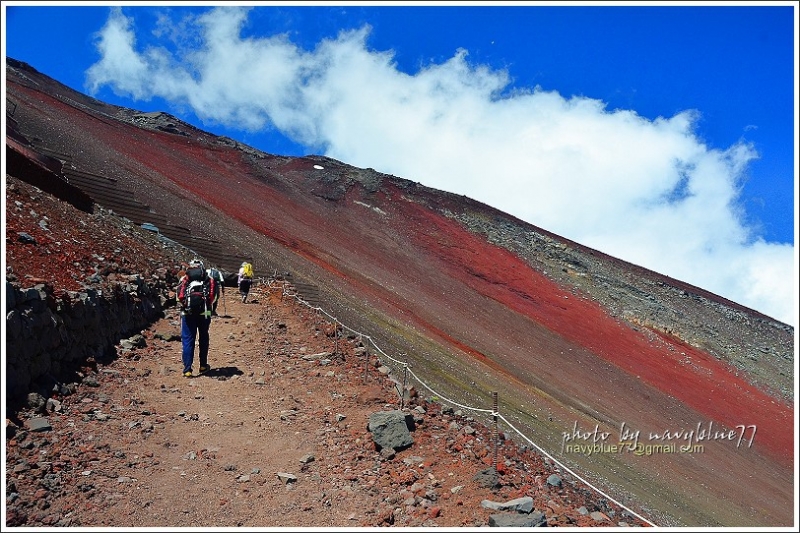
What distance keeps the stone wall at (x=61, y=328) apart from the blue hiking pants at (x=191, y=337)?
90 cm

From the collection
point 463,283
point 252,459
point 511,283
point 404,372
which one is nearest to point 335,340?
point 404,372

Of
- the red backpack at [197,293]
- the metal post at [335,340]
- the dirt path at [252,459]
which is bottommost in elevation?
the dirt path at [252,459]

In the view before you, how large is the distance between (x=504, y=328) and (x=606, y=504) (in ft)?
65.7

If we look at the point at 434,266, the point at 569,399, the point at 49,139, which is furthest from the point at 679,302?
the point at 49,139

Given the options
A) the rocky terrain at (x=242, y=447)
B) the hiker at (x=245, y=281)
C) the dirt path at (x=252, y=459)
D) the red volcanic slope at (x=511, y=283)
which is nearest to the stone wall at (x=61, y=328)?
the rocky terrain at (x=242, y=447)

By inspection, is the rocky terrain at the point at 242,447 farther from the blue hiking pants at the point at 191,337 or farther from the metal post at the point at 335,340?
the blue hiking pants at the point at 191,337

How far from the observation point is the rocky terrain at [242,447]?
4.81 metres

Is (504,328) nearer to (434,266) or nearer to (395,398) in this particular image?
(434,266)

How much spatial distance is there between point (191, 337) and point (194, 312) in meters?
0.35

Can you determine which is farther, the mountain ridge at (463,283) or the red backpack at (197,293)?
the mountain ridge at (463,283)

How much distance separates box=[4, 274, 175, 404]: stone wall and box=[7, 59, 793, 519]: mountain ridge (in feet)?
15.8

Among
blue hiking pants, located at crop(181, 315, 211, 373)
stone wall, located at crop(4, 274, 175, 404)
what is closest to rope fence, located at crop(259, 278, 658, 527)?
blue hiking pants, located at crop(181, 315, 211, 373)

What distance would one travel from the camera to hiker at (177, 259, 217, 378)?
7.77m

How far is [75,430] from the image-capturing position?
5.71 meters
